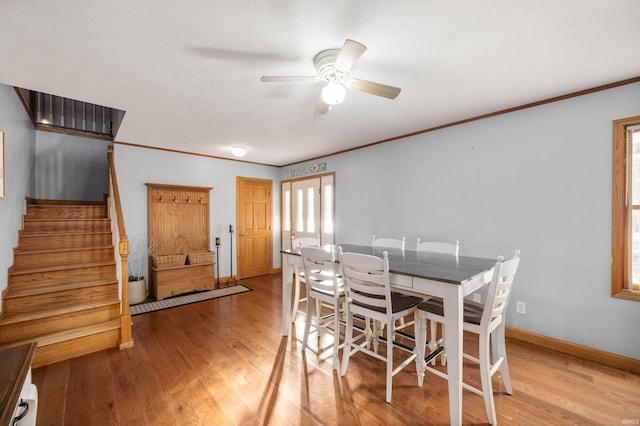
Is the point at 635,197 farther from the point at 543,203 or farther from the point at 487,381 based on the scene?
the point at 487,381

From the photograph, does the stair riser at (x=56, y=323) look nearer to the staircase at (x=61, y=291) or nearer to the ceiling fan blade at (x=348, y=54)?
the staircase at (x=61, y=291)

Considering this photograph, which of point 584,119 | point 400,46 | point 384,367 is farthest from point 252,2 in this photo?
point 584,119

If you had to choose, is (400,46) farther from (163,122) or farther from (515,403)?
(163,122)

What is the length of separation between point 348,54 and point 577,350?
3300mm

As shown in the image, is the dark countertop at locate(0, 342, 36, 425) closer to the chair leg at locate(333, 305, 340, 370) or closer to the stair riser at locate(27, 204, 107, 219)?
the chair leg at locate(333, 305, 340, 370)

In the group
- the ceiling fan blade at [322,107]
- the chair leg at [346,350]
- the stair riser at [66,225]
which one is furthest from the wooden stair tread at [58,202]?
the chair leg at [346,350]

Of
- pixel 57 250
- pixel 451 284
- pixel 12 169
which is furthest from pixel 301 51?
pixel 57 250

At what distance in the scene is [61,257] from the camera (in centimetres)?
322

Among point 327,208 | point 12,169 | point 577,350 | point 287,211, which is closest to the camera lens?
point 577,350

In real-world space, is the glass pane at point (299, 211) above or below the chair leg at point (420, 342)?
above

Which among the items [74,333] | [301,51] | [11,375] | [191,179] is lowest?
[74,333]

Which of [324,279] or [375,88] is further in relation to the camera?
[324,279]

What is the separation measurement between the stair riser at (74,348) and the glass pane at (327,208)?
3367 mm

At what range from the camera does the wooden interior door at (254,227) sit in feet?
18.8
